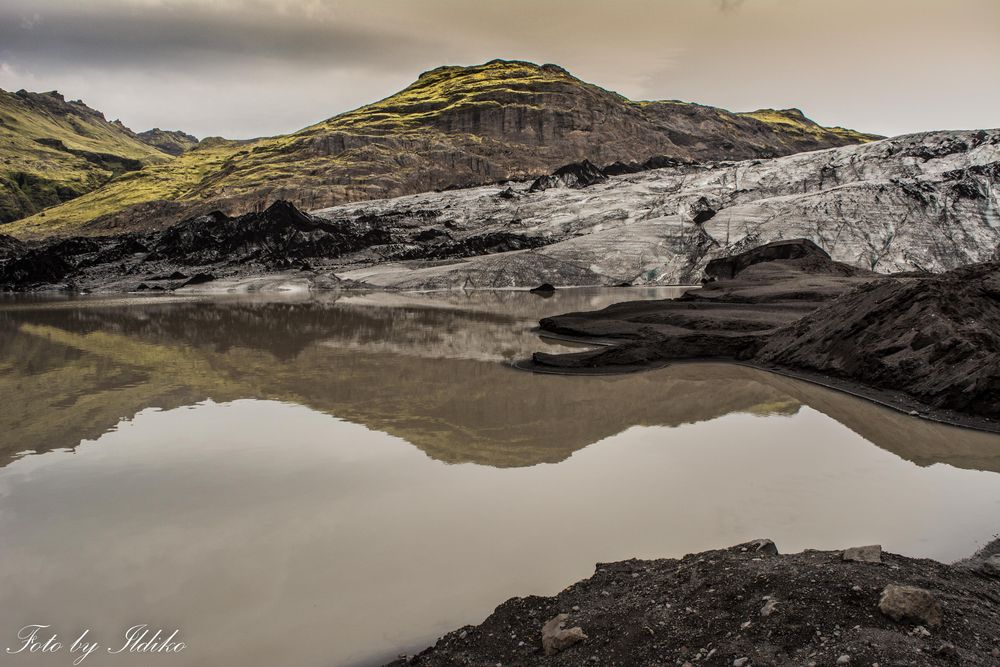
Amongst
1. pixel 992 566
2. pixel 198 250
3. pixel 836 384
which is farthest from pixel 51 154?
pixel 992 566

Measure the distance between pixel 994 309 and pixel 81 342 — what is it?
17.2 meters

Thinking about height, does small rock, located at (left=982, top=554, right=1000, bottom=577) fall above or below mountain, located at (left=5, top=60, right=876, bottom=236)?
below

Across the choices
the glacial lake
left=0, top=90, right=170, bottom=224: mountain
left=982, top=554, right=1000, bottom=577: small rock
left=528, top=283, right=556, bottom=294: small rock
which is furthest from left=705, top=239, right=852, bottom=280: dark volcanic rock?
left=0, top=90, right=170, bottom=224: mountain

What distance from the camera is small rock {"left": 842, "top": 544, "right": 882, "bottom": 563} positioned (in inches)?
125

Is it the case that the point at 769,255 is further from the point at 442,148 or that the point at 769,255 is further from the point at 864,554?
the point at 442,148

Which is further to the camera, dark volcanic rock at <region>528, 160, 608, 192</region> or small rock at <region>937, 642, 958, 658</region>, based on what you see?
dark volcanic rock at <region>528, 160, 608, 192</region>

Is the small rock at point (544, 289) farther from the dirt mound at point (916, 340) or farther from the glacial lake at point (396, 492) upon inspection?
the glacial lake at point (396, 492)

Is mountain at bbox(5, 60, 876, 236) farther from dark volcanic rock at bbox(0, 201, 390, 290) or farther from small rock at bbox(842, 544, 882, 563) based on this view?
small rock at bbox(842, 544, 882, 563)

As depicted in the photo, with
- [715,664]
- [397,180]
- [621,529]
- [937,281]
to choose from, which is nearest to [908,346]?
[937,281]

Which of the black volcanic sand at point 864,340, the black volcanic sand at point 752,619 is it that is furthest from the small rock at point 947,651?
the black volcanic sand at point 864,340

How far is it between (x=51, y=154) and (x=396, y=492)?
166830 mm

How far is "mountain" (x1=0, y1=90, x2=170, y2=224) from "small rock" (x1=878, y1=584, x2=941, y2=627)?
129 metres

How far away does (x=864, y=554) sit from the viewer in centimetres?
324

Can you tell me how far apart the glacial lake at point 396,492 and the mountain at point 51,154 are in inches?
4842
